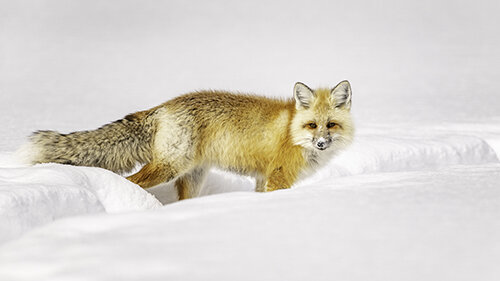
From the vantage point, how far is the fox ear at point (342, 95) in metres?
4.45

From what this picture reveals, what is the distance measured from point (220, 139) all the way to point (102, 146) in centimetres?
93

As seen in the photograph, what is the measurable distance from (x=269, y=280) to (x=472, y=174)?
2107mm

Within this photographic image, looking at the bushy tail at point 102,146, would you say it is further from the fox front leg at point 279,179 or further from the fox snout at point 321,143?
the fox snout at point 321,143

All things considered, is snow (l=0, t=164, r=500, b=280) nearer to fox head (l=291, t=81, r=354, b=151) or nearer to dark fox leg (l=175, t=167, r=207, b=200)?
fox head (l=291, t=81, r=354, b=151)

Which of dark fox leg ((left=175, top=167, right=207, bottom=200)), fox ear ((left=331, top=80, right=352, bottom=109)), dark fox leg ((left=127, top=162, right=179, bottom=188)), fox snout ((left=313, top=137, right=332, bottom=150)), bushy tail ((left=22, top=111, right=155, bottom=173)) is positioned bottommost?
dark fox leg ((left=175, top=167, right=207, bottom=200))

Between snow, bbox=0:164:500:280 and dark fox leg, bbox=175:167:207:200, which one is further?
dark fox leg, bbox=175:167:207:200

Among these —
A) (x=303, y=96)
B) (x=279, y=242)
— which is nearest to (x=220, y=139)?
(x=303, y=96)

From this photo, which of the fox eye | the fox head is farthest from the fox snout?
the fox eye

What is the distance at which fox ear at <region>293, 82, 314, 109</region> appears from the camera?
443 cm

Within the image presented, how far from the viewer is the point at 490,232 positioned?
88.7 inches

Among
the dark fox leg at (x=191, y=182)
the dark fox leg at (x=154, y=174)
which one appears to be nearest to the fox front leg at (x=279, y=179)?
the dark fox leg at (x=191, y=182)

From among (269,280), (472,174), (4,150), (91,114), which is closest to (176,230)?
(269,280)

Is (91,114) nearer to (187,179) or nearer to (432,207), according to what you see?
(187,179)

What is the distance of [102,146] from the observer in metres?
4.35
